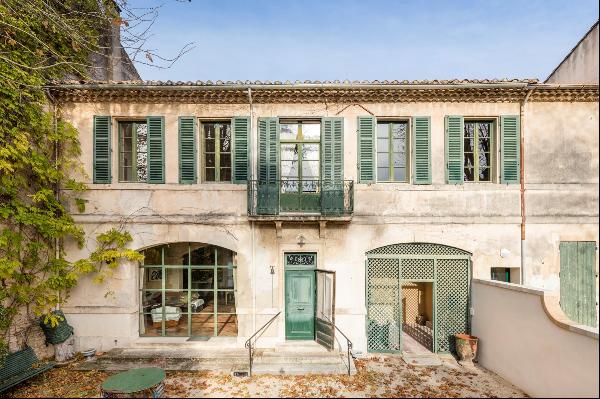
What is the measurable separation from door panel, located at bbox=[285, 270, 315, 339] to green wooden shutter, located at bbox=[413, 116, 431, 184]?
13.7 feet

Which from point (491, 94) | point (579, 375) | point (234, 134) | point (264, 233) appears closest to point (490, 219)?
point (491, 94)

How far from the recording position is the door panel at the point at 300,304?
8.90 meters

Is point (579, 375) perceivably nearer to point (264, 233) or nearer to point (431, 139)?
point (431, 139)

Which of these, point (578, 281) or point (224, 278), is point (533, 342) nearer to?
point (578, 281)

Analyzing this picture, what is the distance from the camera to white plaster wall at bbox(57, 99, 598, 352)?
8633 millimetres

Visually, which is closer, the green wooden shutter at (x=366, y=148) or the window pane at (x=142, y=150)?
the green wooden shutter at (x=366, y=148)

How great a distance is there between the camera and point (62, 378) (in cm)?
741

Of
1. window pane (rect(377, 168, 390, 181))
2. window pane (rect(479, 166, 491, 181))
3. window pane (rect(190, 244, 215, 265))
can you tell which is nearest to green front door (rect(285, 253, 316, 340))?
window pane (rect(190, 244, 215, 265))

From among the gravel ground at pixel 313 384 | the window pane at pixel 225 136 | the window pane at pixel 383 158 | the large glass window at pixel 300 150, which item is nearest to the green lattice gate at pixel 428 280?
the gravel ground at pixel 313 384

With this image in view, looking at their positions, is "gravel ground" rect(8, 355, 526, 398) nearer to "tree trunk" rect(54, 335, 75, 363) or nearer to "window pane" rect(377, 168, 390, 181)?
"tree trunk" rect(54, 335, 75, 363)

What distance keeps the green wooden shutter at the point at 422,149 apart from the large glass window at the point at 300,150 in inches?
109

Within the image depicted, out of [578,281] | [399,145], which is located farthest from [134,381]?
[578,281]

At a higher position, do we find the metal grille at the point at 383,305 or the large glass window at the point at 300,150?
the large glass window at the point at 300,150

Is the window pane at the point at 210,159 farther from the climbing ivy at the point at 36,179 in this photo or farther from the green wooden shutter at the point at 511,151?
the green wooden shutter at the point at 511,151
